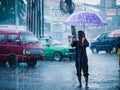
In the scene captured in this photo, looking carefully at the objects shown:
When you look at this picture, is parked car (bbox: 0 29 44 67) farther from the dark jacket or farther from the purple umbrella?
the dark jacket

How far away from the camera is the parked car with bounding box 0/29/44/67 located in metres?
16.5

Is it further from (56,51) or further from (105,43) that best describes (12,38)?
(105,43)

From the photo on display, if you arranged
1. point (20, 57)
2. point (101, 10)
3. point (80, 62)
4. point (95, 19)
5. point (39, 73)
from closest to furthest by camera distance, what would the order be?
point (80, 62) → point (39, 73) → point (20, 57) → point (95, 19) → point (101, 10)

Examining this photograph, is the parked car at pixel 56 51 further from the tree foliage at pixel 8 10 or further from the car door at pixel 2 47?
the tree foliage at pixel 8 10

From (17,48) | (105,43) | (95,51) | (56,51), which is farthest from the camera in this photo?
(95,51)

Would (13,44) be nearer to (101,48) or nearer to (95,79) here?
(95,79)

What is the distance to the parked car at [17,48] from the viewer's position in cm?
1645

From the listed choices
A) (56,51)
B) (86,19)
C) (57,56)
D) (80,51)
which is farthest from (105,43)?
(80,51)

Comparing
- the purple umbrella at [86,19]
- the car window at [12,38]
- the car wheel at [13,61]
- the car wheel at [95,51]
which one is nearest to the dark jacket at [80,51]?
the car wheel at [13,61]

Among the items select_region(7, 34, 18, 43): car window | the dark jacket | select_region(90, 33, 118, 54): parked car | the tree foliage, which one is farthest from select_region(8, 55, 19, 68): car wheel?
the tree foliage

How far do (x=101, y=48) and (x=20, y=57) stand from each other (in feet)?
36.3

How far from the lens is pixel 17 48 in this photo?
54.1 feet

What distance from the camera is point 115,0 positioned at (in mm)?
38250

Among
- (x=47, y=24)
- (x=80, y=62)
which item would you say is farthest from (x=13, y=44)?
(x=47, y=24)
